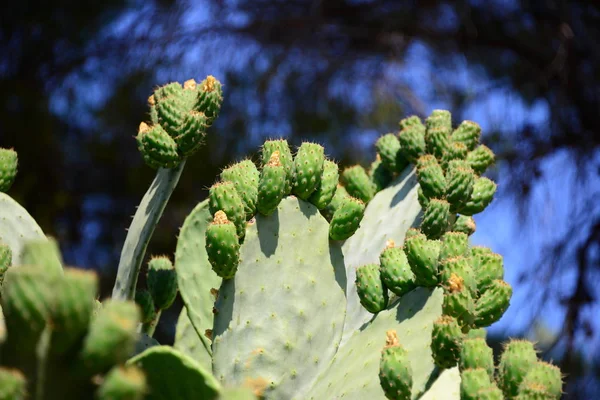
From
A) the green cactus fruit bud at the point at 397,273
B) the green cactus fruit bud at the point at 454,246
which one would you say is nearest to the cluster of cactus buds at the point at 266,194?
the green cactus fruit bud at the point at 397,273

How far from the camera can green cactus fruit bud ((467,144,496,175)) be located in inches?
74.5

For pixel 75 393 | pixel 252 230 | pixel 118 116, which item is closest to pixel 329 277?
pixel 252 230

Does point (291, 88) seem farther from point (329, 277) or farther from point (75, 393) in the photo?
point (75, 393)

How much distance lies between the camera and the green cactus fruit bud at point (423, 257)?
152cm

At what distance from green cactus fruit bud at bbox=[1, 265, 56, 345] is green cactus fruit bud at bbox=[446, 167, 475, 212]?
100 centimetres

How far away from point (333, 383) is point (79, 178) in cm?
463

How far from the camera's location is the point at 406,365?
1.31 m

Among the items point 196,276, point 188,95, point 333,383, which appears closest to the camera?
point 333,383

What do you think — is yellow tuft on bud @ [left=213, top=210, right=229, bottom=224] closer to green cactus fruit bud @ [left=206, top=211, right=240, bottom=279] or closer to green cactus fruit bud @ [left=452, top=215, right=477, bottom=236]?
green cactus fruit bud @ [left=206, top=211, right=240, bottom=279]

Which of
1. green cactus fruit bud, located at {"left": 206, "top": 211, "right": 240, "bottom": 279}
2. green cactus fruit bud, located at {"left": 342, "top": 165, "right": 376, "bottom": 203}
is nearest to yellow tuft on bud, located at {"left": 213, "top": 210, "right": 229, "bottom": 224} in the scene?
green cactus fruit bud, located at {"left": 206, "top": 211, "right": 240, "bottom": 279}

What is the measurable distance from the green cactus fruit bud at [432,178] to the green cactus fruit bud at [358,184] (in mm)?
363

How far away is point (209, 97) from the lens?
1.74 m

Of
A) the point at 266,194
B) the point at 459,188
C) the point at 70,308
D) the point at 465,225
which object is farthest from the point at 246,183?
the point at 70,308

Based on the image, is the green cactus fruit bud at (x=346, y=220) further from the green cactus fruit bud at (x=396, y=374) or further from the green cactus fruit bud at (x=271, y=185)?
the green cactus fruit bud at (x=396, y=374)
